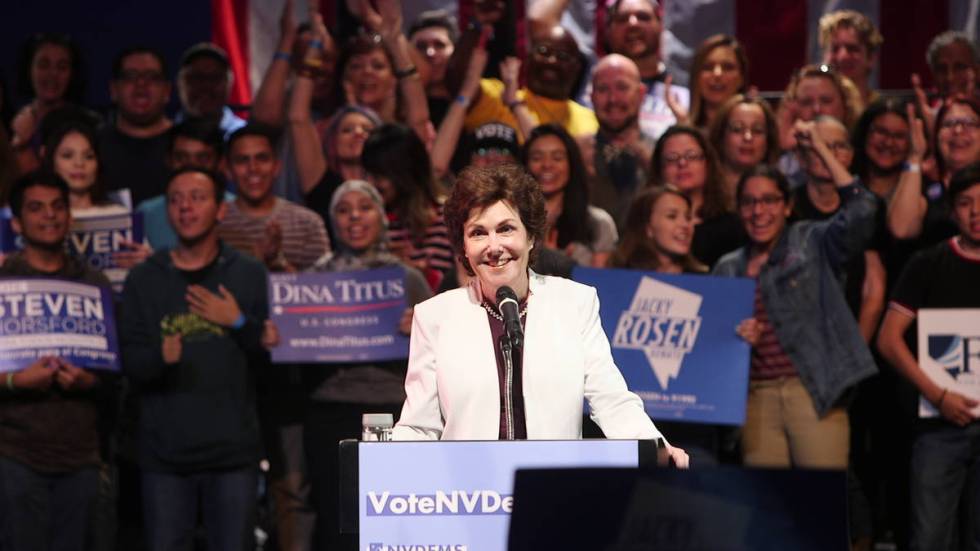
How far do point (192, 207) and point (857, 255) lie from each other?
2814mm

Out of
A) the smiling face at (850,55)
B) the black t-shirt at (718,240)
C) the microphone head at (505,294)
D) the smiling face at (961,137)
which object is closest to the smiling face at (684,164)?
the black t-shirt at (718,240)

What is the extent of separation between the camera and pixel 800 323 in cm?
608

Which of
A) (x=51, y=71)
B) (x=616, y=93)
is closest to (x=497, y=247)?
(x=616, y=93)

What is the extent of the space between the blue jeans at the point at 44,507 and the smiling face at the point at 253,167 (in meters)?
1.46

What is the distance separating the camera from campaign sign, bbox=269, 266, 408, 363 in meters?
6.10

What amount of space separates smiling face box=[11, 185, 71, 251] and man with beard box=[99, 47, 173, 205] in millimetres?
857

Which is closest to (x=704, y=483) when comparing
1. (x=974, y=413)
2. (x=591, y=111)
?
(x=974, y=413)

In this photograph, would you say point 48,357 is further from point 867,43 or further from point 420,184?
point 867,43

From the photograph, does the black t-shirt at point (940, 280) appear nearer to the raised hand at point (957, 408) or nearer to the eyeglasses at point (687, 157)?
the raised hand at point (957, 408)

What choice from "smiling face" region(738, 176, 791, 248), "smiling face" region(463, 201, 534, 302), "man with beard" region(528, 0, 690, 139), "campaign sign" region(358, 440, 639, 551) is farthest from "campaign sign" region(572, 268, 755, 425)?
"campaign sign" region(358, 440, 639, 551)

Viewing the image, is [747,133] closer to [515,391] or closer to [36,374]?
[36,374]

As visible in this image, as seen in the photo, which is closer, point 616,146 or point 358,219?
point 358,219

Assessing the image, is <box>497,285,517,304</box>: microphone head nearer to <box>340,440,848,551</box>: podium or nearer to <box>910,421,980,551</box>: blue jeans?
<box>340,440,848,551</box>: podium

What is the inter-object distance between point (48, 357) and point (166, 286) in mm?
549
